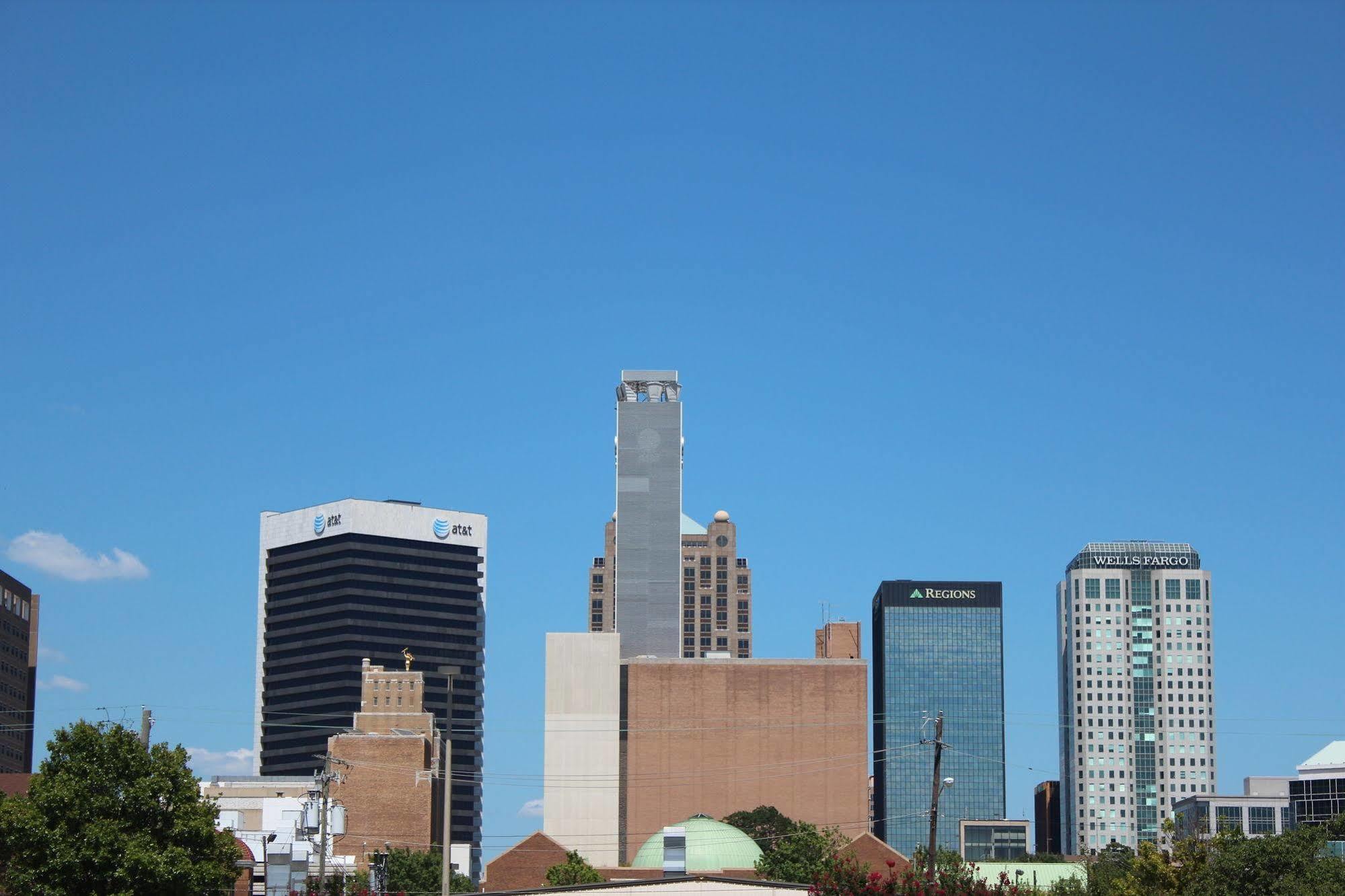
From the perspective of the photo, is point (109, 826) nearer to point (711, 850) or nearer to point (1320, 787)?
point (711, 850)

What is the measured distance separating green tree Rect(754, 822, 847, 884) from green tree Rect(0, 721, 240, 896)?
80.4 metres

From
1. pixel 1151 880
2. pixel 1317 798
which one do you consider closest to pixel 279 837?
pixel 1151 880

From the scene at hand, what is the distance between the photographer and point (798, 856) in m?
165

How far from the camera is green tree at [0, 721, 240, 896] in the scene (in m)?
76.2

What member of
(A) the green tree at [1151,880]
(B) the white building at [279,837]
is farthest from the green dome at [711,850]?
(A) the green tree at [1151,880]

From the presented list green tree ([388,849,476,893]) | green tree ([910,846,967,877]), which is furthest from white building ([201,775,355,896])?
green tree ([910,846,967,877])

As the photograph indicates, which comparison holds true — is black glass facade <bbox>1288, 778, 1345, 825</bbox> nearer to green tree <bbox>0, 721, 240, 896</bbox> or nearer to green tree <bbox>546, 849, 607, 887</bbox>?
green tree <bbox>546, 849, 607, 887</bbox>

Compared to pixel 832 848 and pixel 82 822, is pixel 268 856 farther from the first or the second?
pixel 832 848

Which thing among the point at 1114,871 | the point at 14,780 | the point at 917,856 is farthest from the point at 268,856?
the point at 14,780

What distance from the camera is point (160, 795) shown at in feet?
262

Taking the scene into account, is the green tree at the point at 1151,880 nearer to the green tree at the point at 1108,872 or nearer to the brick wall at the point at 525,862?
the green tree at the point at 1108,872

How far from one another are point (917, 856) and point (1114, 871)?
459 inches

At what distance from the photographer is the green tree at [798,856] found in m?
158

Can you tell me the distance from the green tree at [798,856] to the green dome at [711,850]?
153 centimetres
